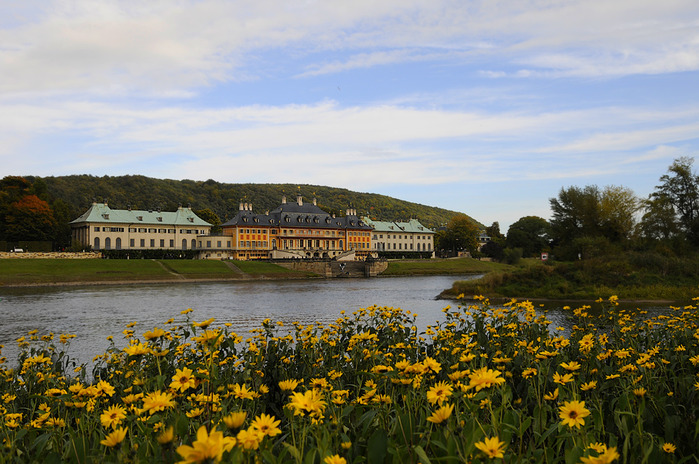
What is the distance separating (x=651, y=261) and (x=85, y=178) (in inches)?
6263

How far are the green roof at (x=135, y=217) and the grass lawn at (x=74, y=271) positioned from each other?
24.7 meters

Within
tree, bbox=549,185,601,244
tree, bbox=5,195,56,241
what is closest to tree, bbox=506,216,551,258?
tree, bbox=549,185,601,244

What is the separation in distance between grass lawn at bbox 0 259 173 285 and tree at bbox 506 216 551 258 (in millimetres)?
79486

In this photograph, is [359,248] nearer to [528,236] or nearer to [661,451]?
[528,236]

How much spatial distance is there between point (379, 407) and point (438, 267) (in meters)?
92.2

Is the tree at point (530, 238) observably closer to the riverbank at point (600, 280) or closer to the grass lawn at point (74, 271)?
the riverbank at point (600, 280)

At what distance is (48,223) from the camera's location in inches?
3546

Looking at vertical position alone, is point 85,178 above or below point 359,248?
above

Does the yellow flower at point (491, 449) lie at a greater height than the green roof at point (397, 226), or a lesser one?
lesser

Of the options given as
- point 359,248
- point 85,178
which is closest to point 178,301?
point 359,248

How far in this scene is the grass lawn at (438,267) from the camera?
301ft

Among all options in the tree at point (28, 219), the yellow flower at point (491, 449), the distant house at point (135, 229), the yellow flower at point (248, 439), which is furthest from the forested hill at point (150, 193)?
the yellow flower at point (491, 449)

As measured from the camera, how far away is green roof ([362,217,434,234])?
13200cm

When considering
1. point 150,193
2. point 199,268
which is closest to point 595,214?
point 199,268
